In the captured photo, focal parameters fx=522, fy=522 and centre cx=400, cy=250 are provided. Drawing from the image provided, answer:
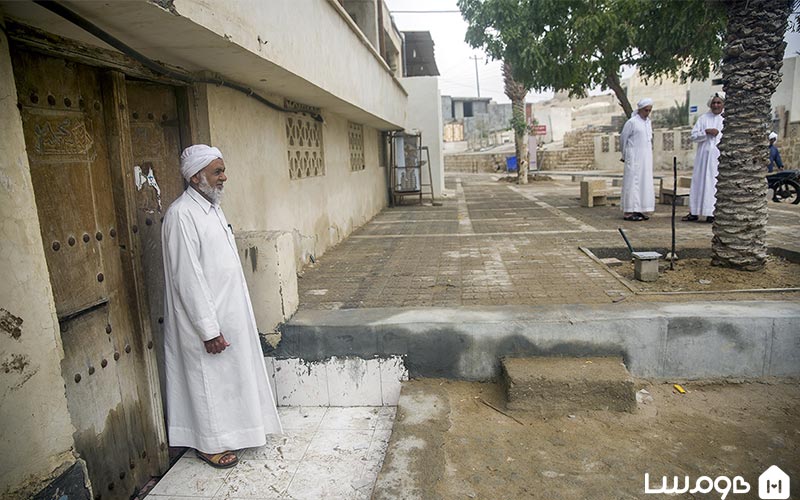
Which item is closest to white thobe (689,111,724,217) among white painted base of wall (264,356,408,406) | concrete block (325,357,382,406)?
white painted base of wall (264,356,408,406)

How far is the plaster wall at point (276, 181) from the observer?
4496 mm

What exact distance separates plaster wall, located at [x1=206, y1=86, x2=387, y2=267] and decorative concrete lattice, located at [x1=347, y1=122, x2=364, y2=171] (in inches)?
16.1

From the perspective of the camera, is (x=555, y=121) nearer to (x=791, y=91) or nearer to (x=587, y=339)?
(x=791, y=91)

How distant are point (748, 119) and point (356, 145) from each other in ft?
23.3

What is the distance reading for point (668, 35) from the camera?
9.95 meters

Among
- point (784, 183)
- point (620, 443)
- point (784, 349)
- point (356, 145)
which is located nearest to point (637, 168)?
point (784, 183)

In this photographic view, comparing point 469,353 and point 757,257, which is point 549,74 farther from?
point 469,353

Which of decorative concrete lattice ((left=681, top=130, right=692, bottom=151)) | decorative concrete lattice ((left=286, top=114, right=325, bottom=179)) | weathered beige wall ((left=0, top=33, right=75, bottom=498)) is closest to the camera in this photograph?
weathered beige wall ((left=0, top=33, right=75, bottom=498))

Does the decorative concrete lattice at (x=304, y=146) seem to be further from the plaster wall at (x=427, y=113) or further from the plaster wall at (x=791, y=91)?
the plaster wall at (x=791, y=91)

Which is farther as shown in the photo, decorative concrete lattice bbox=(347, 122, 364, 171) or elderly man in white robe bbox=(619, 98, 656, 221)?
decorative concrete lattice bbox=(347, 122, 364, 171)

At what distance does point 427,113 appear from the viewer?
671 inches

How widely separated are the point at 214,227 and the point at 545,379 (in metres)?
2.39

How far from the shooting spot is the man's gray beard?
3072 mm

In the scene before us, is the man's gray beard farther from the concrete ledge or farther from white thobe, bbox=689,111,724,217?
white thobe, bbox=689,111,724,217
